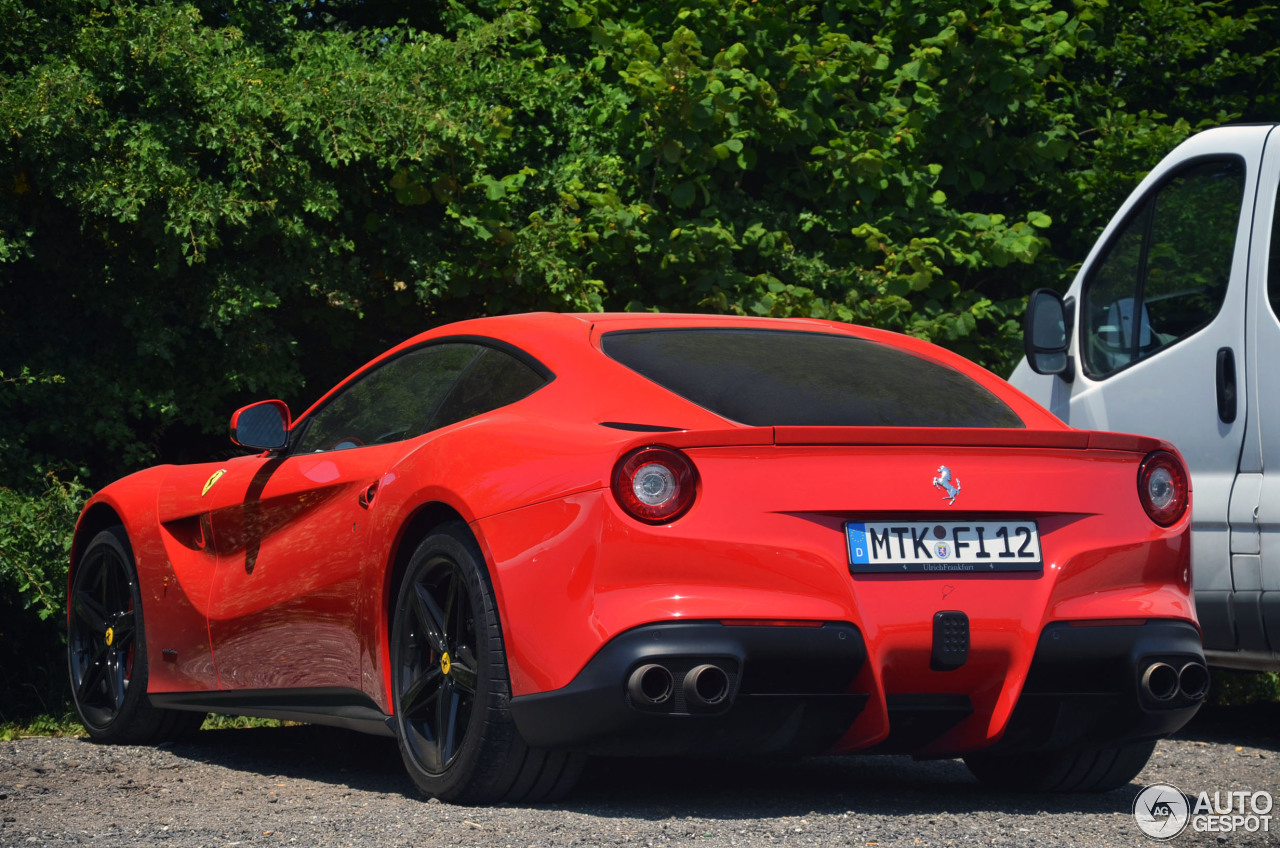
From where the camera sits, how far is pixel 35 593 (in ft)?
25.9

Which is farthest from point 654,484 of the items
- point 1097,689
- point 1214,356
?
point 1214,356

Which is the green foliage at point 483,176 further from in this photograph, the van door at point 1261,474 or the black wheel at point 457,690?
the black wheel at point 457,690

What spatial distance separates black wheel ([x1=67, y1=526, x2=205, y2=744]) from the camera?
602 cm

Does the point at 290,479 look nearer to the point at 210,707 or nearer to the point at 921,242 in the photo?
the point at 210,707

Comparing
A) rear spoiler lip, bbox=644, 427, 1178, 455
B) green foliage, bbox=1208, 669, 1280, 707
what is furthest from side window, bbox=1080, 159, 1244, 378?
green foliage, bbox=1208, 669, 1280, 707

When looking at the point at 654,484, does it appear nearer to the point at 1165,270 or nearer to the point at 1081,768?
the point at 1081,768

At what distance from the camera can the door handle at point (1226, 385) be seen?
5.85m

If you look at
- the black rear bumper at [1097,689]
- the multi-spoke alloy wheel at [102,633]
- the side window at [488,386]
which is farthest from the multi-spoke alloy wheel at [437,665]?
the multi-spoke alloy wheel at [102,633]

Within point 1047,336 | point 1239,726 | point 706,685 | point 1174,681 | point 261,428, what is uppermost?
point 261,428

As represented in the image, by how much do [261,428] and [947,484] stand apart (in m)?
2.58

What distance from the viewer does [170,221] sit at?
8102mm

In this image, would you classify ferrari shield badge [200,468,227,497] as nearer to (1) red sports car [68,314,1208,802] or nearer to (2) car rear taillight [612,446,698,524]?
(1) red sports car [68,314,1208,802]

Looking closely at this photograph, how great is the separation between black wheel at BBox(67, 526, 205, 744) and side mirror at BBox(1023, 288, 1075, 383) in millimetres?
3876

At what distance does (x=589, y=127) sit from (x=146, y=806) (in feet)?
20.3
